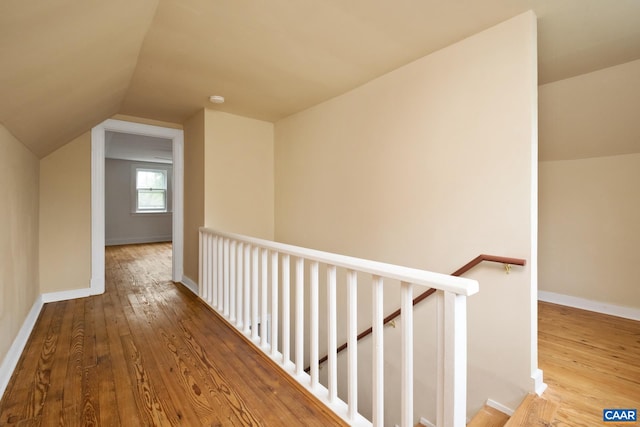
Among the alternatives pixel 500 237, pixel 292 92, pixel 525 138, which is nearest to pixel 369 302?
pixel 500 237

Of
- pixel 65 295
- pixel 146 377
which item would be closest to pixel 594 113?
pixel 146 377

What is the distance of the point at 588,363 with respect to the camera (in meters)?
1.99

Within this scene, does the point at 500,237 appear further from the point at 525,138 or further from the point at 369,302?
the point at 369,302

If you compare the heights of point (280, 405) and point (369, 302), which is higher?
point (369, 302)

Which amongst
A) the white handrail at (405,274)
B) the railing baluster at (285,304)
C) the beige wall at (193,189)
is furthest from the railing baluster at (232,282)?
the beige wall at (193,189)

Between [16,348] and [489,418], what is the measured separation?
310cm

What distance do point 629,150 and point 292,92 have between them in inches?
123

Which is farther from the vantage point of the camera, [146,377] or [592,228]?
[592,228]

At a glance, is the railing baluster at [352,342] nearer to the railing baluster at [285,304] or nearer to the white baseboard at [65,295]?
the railing baluster at [285,304]

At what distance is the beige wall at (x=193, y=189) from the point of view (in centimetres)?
342

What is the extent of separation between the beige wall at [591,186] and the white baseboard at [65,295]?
5070mm

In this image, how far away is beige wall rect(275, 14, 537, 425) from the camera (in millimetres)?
1686

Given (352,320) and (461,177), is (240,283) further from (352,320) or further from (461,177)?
(461,177)

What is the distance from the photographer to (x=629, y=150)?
2.62m
